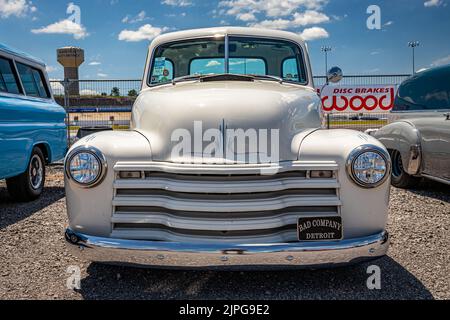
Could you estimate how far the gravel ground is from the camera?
2717mm

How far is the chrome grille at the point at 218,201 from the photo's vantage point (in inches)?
100.0

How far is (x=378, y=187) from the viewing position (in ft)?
8.69

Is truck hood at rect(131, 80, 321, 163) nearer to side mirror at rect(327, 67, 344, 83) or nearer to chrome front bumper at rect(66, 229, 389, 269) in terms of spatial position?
chrome front bumper at rect(66, 229, 389, 269)

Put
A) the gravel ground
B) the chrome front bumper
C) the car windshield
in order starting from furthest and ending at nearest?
the car windshield < the gravel ground < the chrome front bumper

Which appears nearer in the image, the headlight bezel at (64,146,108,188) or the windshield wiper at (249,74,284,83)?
the headlight bezel at (64,146,108,188)

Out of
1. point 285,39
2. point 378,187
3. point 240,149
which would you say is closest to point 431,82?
point 285,39

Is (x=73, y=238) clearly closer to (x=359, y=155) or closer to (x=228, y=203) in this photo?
(x=228, y=203)

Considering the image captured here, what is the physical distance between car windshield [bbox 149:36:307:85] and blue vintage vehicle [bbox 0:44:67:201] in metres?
1.82

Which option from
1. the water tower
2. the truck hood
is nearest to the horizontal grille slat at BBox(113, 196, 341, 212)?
the truck hood

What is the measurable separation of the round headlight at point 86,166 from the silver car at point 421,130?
4023mm

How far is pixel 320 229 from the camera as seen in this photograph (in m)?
2.55
